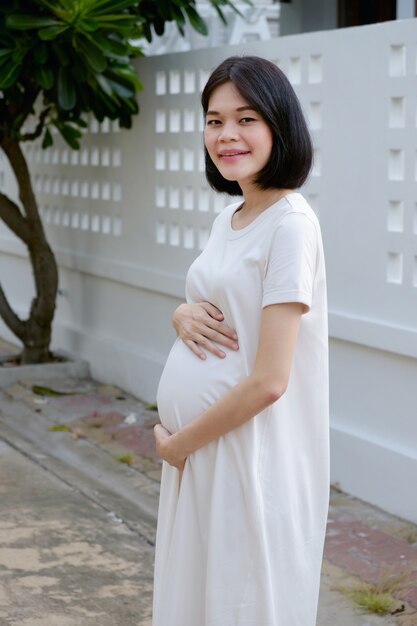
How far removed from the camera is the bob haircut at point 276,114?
2473 millimetres

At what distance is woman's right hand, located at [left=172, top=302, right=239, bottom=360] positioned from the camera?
8.38 ft

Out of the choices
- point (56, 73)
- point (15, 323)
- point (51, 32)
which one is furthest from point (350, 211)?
point (15, 323)

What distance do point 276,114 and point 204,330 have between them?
0.51 metres

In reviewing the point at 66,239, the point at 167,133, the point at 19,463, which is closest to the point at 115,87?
the point at 167,133

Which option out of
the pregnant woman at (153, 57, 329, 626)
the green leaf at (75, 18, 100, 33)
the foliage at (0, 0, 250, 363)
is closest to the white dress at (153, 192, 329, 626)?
→ the pregnant woman at (153, 57, 329, 626)

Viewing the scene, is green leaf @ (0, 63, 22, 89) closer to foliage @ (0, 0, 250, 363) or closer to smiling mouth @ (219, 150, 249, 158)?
foliage @ (0, 0, 250, 363)

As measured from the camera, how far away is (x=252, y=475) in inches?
98.3

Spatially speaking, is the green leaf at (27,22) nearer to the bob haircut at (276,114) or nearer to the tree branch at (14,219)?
the tree branch at (14,219)

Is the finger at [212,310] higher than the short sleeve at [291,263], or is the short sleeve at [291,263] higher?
the short sleeve at [291,263]

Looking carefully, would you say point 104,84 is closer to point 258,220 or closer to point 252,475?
point 258,220

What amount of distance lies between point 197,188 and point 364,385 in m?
1.83

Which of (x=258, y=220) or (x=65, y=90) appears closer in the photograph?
(x=258, y=220)

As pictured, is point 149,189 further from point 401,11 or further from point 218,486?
point 218,486

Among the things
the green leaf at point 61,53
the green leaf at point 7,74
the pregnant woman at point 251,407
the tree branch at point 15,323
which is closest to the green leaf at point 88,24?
the green leaf at point 61,53
